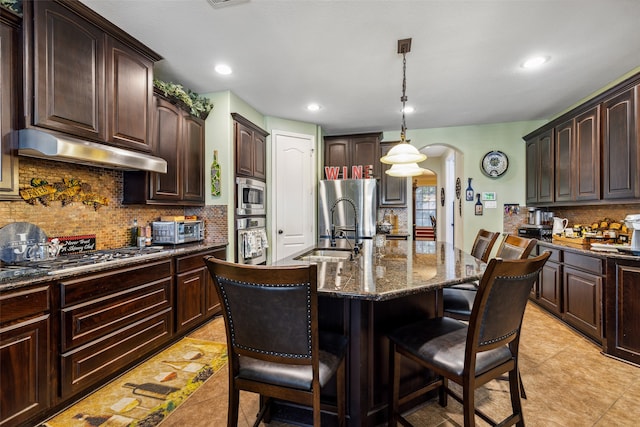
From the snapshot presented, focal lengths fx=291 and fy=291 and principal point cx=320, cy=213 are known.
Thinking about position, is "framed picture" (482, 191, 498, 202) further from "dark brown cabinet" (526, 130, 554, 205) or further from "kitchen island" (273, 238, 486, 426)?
"kitchen island" (273, 238, 486, 426)

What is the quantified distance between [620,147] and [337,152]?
3495 millimetres

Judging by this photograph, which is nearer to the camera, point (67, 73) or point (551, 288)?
point (67, 73)

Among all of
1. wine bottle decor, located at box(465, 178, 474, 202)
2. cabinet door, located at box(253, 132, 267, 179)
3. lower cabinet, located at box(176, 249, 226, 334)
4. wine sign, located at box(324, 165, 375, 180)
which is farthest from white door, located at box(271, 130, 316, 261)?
wine bottle decor, located at box(465, 178, 474, 202)

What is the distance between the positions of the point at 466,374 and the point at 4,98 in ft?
9.36

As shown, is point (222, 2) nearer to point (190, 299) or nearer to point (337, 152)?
point (190, 299)

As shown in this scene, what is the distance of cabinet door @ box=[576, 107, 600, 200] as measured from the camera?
296cm

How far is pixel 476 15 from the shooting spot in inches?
80.9

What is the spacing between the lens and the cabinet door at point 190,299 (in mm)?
Answer: 2670

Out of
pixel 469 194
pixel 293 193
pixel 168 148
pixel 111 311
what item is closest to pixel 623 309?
pixel 469 194

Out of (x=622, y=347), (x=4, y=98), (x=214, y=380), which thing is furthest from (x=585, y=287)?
(x=4, y=98)

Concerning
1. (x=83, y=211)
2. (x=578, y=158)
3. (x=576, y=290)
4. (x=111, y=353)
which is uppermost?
(x=578, y=158)

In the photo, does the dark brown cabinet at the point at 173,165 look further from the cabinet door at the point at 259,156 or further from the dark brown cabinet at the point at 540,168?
the dark brown cabinet at the point at 540,168

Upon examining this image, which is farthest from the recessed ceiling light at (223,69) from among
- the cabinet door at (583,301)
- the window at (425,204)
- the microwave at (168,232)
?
the window at (425,204)

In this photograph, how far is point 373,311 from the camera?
1.52 m
